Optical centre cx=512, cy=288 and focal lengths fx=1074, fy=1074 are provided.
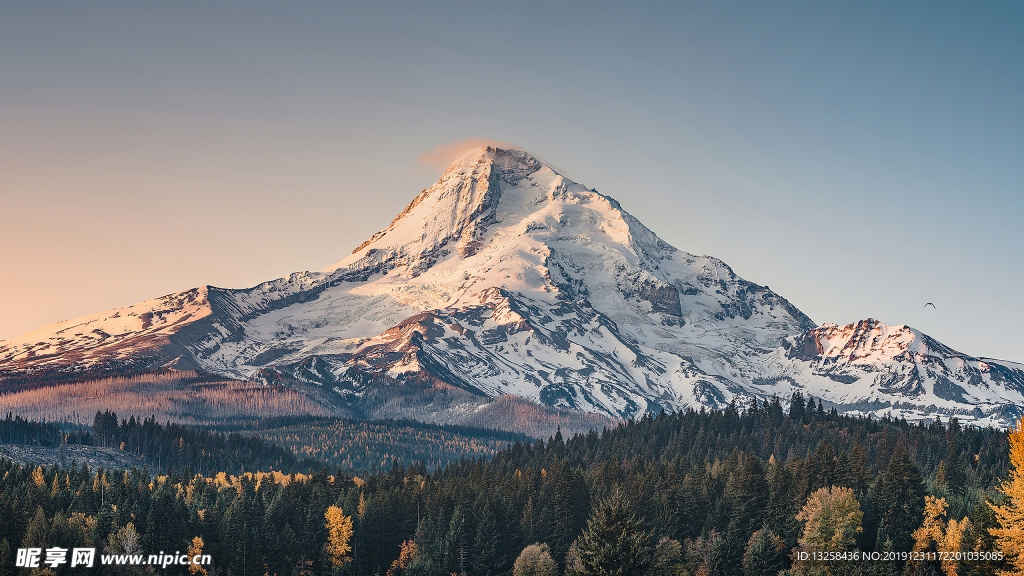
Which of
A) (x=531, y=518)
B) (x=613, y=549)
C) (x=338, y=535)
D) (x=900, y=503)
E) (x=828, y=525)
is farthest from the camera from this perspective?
(x=531, y=518)

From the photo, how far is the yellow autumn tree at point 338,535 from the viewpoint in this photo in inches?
5965

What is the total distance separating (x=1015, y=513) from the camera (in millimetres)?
80000

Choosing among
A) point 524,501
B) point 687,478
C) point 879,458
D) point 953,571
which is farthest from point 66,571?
point 879,458

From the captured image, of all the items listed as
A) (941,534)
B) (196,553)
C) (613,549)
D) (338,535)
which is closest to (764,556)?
(941,534)

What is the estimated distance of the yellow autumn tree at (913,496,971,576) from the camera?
121812 millimetres

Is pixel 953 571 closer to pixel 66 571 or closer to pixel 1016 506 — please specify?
pixel 1016 506

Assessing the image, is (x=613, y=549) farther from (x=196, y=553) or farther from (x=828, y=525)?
(x=196, y=553)

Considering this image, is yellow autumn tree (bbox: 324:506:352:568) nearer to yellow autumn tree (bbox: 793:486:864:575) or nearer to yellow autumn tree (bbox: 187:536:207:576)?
yellow autumn tree (bbox: 187:536:207:576)

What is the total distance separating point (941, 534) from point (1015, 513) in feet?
170

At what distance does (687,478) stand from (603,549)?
70013mm

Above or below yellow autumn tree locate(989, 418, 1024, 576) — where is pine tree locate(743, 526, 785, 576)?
below

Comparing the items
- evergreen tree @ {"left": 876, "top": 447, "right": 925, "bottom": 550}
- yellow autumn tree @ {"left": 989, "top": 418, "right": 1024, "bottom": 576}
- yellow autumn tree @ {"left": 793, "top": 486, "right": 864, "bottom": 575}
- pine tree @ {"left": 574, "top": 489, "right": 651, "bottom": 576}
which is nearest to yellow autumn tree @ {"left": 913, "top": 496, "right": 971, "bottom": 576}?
evergreen tree @ {"left": 876, "top": 447, "right": 925, "bottom": 550}

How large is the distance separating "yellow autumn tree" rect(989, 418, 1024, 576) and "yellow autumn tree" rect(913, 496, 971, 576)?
36367mm

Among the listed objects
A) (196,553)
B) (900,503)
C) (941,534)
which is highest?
(900,503)
